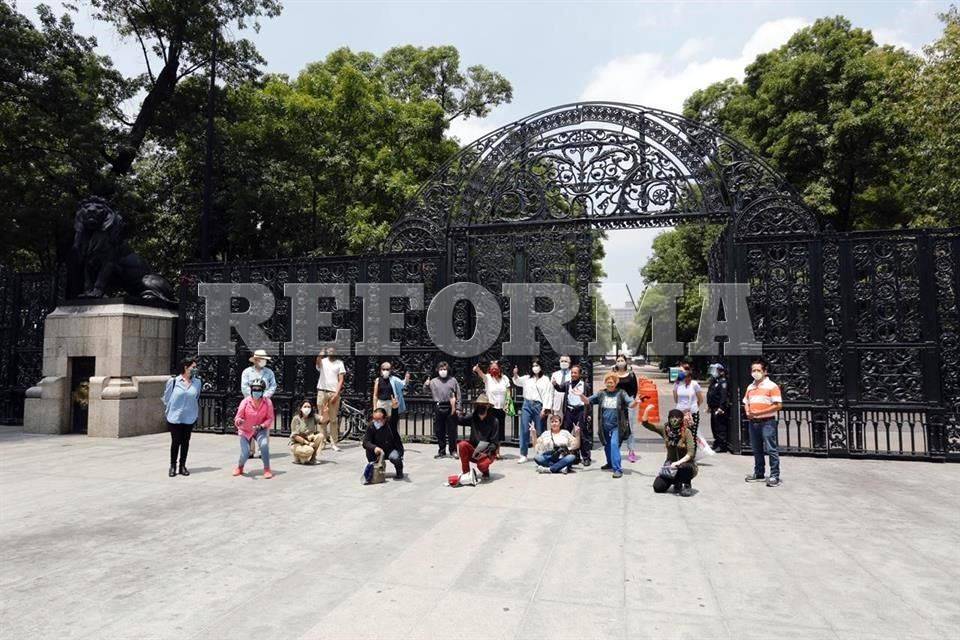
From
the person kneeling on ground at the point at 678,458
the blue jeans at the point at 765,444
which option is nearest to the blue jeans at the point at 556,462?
the person kneeling on ground at the point at 678,458

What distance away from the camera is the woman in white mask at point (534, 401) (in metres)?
9.07

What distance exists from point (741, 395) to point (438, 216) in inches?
257

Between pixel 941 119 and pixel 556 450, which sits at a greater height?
pixel 941 119

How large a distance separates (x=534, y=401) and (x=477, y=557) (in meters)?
4.71

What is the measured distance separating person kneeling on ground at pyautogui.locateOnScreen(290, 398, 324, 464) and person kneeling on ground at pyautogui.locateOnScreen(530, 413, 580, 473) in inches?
139

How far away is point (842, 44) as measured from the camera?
20812 millimetres

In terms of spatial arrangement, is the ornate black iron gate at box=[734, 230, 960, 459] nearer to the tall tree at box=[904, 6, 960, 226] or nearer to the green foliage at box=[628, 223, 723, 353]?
the tall tree at box=[904, 6, 960, 226]

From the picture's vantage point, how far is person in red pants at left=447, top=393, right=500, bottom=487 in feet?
24.4

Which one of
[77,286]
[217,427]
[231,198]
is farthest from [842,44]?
[77,286]

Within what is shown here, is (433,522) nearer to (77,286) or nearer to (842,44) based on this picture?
(77,286)

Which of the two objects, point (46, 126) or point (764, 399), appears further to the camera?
point (46, 126)

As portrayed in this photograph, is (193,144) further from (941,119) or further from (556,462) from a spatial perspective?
(941,119)

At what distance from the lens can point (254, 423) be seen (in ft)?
26.6

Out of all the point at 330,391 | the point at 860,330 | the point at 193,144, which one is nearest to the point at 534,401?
the point at 330,391
